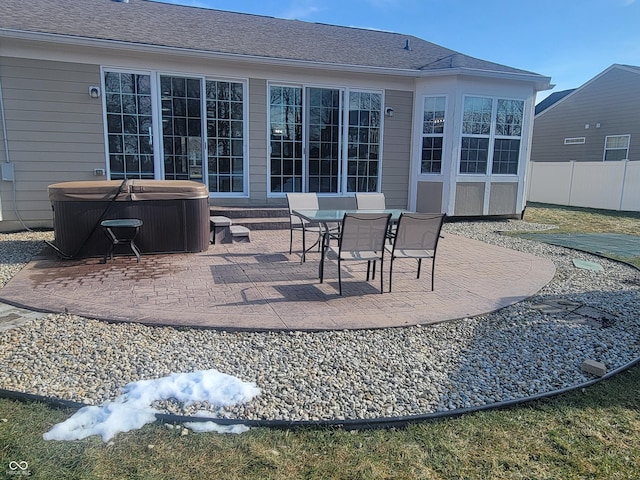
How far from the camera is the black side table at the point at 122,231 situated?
5867 mm

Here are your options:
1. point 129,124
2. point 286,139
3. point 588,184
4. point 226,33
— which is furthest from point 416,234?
point 588,184

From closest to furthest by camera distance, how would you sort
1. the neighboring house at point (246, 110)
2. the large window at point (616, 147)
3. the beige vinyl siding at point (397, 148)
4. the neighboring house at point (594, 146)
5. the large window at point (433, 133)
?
1. the neighboring house at point (246, 110)
2. the large window at point (433, 133)
3. the beige vinyl siding at point (397, 148)
4. the neighboring house at point (594, 146)
5. the large window at point (616, 147)

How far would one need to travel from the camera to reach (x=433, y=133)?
33.6 feet

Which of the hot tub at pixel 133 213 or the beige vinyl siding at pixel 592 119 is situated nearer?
the hot tub at pixel 133 213

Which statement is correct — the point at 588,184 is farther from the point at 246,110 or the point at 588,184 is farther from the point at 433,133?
the point at 246,110

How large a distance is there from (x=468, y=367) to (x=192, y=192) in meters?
4.72

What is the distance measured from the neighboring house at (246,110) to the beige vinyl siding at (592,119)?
10.9 meters

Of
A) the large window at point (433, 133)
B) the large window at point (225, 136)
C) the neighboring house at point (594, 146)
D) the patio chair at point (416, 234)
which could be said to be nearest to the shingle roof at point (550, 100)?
the neighboring house at point (594, 146)

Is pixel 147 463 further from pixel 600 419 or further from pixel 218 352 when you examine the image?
pixel 600 419

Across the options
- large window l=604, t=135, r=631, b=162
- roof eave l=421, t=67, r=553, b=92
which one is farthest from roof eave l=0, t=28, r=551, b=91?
large window l=604, t=135, r=631, b=162

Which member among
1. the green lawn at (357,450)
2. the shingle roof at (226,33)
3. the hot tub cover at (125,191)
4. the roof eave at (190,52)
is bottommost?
the green lawn at (357,450)

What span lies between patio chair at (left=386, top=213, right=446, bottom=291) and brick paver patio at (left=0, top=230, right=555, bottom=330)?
0.43 metres

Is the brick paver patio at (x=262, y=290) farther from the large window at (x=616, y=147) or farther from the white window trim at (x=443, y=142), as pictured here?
the large window at (x=616, y=147)

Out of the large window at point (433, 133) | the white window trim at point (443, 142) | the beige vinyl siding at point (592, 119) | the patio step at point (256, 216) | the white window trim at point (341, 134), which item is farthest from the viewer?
the beige vinyl siding at point (592, 119)
